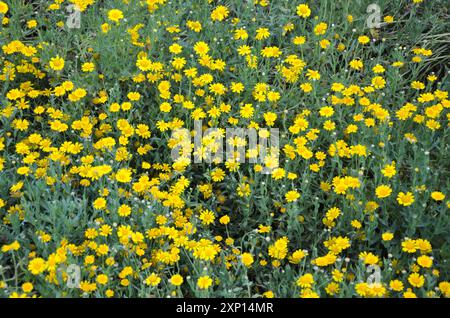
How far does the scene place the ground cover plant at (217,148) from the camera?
3.35 metres

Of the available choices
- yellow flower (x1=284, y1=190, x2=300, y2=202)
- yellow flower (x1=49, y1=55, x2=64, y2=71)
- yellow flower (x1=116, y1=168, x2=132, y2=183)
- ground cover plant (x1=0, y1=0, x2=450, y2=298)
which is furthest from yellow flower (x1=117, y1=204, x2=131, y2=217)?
yellow flower (x1=49, y1=55, x2=64, y2=71)

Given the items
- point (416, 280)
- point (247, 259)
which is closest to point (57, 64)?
point (247, 259)

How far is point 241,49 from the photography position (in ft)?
14.6

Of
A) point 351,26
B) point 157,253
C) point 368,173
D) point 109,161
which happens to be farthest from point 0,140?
point 351,26

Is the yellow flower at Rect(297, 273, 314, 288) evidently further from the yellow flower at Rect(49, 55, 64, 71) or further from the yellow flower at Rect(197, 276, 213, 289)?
the yellow flower at Rect(49, 55, 64, 71)

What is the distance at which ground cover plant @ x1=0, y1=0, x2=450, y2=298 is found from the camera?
3.35m

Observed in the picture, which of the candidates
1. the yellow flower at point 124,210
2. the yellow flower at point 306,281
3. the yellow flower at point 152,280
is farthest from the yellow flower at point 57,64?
the yellow flower at point 306,281

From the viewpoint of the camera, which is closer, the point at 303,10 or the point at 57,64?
the point at 57,64

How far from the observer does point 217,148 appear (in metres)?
3.98

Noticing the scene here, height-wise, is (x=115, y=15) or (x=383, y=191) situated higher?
(x=115, y=15)

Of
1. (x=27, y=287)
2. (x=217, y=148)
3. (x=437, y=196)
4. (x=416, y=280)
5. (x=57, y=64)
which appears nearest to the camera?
(x=27, y=287)

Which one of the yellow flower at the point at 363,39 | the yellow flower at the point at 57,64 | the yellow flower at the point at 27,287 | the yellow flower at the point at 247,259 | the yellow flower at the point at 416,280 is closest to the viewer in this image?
the yellow flower at the point at 27,287

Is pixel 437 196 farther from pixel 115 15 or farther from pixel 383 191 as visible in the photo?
pixel 115 15

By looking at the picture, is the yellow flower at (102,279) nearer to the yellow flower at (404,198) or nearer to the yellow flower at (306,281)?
the yellow flower at (306,281)
